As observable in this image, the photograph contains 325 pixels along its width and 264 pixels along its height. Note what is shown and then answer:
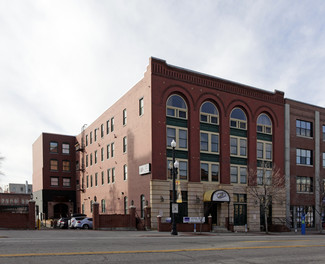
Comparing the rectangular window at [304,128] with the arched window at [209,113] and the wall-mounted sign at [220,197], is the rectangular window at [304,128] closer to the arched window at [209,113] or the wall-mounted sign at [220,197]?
the arched window at [209,113]

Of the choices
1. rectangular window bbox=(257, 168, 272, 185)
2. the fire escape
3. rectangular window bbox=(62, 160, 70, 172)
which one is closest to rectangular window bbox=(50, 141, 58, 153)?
rectangular window bbox=(62, 160, 70, 172)

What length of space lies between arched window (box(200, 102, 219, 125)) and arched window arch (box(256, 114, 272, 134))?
6.09 m

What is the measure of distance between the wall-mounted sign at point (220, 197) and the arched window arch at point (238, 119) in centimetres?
790

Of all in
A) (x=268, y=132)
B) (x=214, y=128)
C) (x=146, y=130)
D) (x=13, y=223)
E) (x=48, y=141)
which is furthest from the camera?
(x=48, y=141)

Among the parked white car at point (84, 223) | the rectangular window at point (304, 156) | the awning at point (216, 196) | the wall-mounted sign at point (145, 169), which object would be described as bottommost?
the parked white car at point (84, 223)

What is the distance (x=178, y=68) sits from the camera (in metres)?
35.2

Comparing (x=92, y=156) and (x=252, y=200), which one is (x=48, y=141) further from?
(x=252, y=200)

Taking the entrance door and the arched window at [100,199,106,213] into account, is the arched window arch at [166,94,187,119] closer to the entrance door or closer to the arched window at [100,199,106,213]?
the entrance door

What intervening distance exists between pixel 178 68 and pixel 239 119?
365 inches

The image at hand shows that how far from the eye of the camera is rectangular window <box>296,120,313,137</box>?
43.6m

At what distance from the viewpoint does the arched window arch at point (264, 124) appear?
40.8 meters

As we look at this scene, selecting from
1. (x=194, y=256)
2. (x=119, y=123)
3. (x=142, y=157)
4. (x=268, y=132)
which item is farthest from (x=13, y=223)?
(x=268, y=132)

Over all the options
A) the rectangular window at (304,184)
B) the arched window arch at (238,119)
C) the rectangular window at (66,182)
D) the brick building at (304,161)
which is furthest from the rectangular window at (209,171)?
the rectangular window at (66,182)

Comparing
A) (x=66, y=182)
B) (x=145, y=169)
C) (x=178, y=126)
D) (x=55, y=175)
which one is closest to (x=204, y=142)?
(x=178, y=126)
